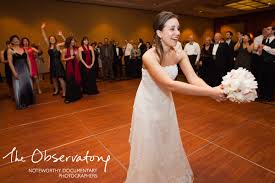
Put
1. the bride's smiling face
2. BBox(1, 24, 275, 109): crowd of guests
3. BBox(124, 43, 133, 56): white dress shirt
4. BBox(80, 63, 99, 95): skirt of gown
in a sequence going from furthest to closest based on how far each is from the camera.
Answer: BBox(124, 43, 133, 56): white dress shirt → BBox(80, 63, 99, 95): skirt of gown → BBox(1, 24, 275, 109): crowd of guests → the bride's smiling face

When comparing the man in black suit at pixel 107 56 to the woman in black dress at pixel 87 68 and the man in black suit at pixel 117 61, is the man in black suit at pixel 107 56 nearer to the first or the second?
the man in black suit at pixel 117 61

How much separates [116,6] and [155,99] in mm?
11421

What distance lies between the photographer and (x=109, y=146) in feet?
8.93

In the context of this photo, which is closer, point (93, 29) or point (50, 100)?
point (50, 100)

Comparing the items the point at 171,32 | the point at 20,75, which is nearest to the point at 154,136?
the point at 171,32

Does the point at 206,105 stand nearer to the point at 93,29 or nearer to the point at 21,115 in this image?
the point at 21,115

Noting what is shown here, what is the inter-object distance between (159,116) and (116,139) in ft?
5.11

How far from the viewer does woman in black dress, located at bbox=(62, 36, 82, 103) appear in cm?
495

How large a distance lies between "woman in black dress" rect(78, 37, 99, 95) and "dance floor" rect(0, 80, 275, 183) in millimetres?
1002

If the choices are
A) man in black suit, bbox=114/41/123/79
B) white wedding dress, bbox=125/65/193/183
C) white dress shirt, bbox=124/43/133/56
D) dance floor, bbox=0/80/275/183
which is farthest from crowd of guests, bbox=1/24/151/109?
white wedding dress, bbox=125/65/193/183

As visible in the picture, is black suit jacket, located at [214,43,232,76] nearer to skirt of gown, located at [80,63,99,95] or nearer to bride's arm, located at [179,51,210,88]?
skirt of gown, located at [80,63,99,95]

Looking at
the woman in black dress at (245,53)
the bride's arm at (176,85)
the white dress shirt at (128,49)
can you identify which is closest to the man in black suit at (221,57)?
the woman in black dress at (245,53)

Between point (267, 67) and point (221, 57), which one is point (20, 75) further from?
point (267, 67)

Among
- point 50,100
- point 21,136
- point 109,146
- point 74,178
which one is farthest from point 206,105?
point 50,100
